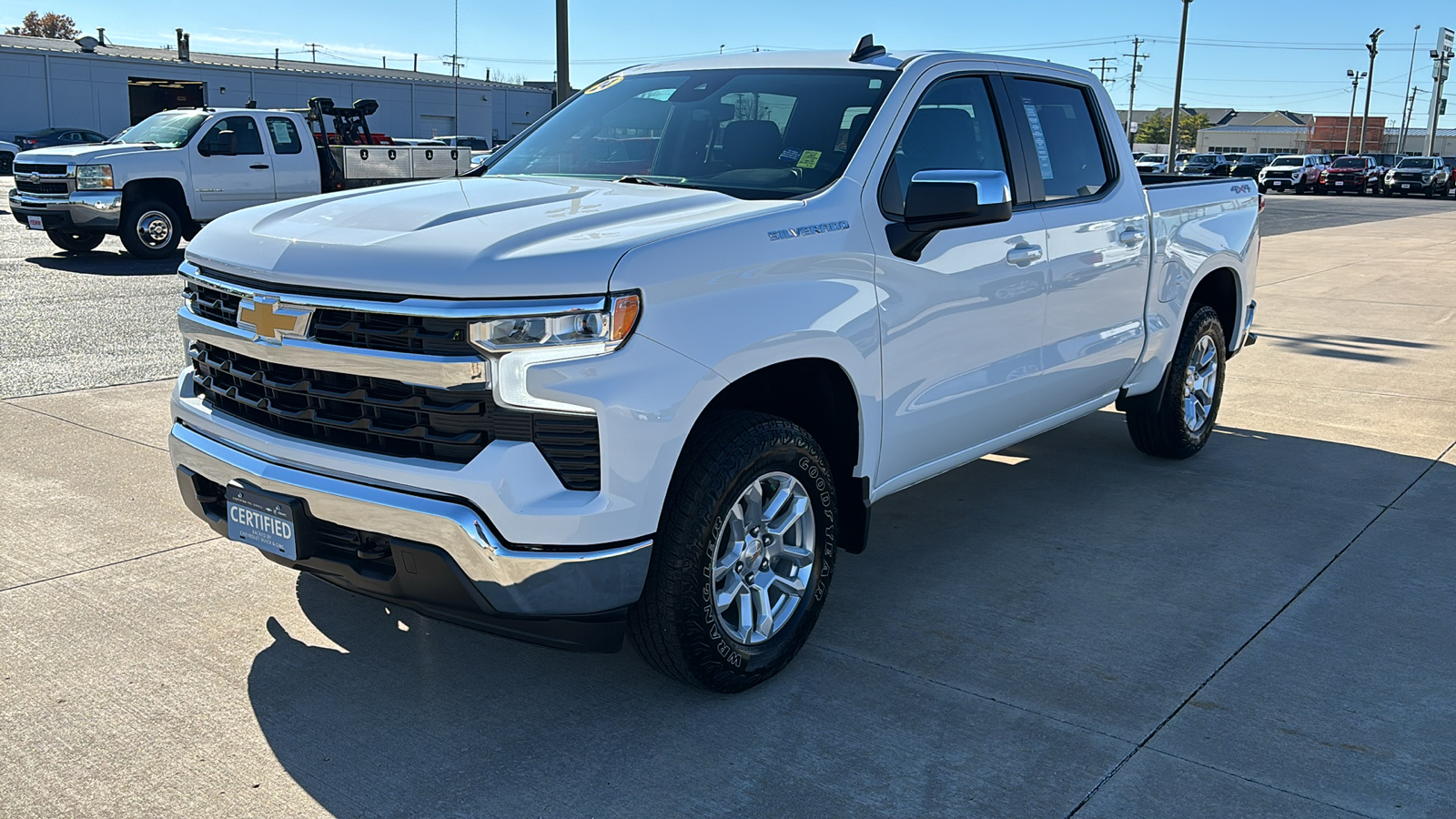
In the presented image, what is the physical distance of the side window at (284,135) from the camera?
16781mm

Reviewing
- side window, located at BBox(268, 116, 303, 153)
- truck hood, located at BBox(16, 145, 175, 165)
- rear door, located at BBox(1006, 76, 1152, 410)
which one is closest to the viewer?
rear door, located at BBox(1006, 76, 1152, 410)

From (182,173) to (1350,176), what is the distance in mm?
49869

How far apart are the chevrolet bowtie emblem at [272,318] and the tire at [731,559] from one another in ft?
3.51

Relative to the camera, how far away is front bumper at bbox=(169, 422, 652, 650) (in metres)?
3.10

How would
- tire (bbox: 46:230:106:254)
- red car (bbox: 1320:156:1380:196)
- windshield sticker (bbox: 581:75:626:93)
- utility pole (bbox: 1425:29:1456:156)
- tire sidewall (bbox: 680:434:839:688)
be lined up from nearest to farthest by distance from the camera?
tire sidewall (bbox: 680:434:839:688), windshield sticker (bbox: 581:75:626:93), tire (bbox: 46:230:106:254), red car (bbox: 1320:156:1380:196), utility pole (bbox: 1425:29:1456:156)

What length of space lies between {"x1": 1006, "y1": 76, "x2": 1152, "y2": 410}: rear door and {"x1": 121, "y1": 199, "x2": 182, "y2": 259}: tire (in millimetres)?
12928

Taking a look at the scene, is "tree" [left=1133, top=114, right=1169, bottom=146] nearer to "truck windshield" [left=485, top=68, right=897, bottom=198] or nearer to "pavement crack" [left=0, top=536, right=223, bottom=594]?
"truck windshield" [left=485, top=68, right=897, bottom=198]

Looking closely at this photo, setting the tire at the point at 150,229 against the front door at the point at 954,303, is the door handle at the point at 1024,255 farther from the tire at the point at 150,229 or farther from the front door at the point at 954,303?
the tire at the point at 150,229

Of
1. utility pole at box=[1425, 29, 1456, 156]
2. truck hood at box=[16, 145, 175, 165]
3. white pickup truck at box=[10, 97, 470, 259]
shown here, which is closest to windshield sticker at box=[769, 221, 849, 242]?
white pickup truck at box=[10, 97, 470, 259]

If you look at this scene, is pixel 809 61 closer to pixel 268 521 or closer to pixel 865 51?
pixel 865 51

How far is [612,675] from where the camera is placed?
3.87m

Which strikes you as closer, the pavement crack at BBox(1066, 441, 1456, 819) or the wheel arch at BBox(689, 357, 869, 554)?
the pavement crack at BBox(1066, 441, 1456, 819)

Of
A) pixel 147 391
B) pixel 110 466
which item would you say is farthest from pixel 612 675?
pixel 147 391

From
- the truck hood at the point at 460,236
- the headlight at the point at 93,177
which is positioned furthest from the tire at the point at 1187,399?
the headlight at the point at 93,177
